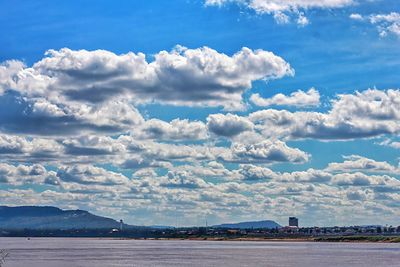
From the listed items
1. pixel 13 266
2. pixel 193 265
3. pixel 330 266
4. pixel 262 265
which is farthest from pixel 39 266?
pixel 330 266

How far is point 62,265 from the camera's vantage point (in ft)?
443

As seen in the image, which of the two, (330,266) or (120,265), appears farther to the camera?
(120,265)

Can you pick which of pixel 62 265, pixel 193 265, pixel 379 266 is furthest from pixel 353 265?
pixel 62 265

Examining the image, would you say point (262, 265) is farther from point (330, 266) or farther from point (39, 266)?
point (39, 266)

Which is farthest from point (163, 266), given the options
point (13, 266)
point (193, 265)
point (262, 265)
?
point (13, 266)

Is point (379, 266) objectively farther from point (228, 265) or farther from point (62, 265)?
point (62, 265)

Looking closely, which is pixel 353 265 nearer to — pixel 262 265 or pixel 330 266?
pixel 330 266

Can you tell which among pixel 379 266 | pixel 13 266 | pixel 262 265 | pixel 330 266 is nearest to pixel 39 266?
pixel 13 266

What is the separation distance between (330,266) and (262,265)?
12661 mm

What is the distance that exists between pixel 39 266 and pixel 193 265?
93.2 ft

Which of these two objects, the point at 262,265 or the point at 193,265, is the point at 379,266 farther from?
the point at 193,265

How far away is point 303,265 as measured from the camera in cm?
13300

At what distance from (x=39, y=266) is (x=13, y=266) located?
4598 millimetres

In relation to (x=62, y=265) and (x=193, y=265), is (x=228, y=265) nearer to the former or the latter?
(x=193, y=265)
